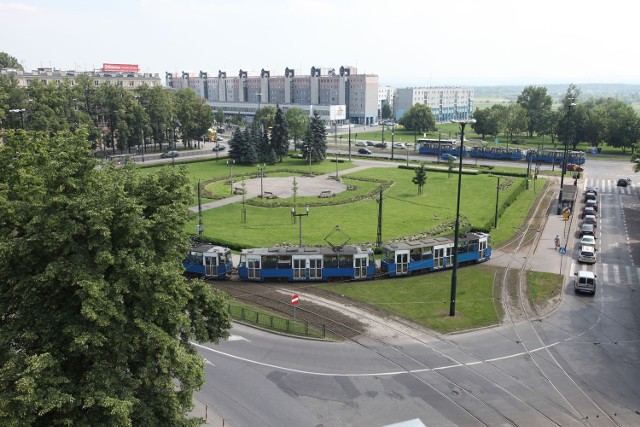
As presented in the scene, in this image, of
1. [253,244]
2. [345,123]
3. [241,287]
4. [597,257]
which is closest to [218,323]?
[241,287]

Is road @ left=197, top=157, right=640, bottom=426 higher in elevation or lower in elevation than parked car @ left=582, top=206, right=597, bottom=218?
lower

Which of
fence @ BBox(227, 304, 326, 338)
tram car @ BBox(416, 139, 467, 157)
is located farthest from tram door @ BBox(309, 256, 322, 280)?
tram car @ BBox(416, 139, 467, 157)

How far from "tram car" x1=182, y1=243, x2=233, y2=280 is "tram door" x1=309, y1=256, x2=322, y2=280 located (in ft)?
21.4

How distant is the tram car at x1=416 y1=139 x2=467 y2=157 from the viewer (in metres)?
112

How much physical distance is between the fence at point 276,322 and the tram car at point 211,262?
23.1 ft

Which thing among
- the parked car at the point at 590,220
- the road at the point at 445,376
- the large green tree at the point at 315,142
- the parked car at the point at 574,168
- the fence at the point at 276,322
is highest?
the large green tree at the point at 315,142

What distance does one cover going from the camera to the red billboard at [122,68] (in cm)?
15050

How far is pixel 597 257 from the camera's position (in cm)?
4538

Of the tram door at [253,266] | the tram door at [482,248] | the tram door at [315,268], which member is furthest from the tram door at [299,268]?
the tram door at [482,248]

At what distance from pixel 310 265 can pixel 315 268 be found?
437 millimetres

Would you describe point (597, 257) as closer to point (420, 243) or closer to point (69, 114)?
point (420, 243)

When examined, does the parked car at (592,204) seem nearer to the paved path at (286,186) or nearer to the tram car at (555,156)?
the tram car at (555,156)

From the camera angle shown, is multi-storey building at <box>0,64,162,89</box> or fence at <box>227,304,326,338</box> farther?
multi-storey building at <box>0,64,162,89</box>

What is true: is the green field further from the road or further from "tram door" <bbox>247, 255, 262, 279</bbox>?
the road
